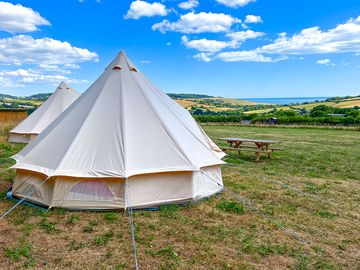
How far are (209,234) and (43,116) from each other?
15.0m

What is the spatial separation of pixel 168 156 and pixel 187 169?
0.51m

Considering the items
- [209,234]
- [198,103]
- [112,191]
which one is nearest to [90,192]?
[112,191]

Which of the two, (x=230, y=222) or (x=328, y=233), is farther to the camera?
(x=230, y=222)

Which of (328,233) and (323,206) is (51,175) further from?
(323,206)

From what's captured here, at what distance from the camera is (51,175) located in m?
6.01

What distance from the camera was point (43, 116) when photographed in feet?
58.3

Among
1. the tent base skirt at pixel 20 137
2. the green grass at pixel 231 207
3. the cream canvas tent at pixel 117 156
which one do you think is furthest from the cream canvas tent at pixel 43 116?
the green grass at pixel 231 207

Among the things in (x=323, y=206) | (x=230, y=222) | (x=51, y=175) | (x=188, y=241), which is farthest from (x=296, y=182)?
(x=51, y=175)

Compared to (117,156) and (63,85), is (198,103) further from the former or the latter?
(117,156)

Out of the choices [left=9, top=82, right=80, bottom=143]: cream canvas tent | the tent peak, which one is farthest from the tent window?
the tent peak

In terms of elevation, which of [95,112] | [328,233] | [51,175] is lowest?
[328,233]

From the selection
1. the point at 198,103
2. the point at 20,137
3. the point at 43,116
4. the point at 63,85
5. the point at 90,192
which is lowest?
the point at 90,192

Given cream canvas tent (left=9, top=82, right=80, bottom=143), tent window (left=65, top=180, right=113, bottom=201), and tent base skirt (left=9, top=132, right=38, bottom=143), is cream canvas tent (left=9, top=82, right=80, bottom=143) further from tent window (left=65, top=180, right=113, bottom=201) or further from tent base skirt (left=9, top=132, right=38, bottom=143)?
tent window (left=65, top=180, right=113, bottom=201)

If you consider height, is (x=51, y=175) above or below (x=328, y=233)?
above
